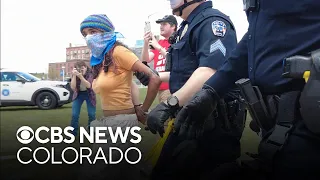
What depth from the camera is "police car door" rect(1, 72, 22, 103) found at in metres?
10.4

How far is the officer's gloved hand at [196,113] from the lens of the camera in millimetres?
1599

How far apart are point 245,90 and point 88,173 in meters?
1.22

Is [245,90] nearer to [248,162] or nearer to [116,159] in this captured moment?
[248,162]

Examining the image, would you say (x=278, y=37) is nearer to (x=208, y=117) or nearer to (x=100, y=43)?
(x=208, y=117)

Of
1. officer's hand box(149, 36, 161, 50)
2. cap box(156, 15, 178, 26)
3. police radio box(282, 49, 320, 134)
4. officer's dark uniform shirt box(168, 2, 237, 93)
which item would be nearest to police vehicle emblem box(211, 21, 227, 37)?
officer's dark uniform shirt box(168, 2, 237, 93)

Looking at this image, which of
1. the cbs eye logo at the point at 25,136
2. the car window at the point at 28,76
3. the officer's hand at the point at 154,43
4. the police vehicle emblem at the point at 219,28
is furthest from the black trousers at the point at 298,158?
the car window at the point at 28,76

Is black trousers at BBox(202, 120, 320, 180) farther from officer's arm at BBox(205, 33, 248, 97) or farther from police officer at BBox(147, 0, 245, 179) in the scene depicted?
police officer at BBox(147, 0, 245, 179)

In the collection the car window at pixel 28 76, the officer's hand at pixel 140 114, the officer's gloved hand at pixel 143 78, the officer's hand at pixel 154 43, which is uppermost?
the officer's hand at pixel 154 43

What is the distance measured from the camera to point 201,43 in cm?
187

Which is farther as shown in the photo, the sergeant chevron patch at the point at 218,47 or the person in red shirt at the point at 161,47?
the person in red shirt at the point at 161,47

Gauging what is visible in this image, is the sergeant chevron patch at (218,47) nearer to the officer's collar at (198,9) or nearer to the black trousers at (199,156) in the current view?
the officer's collar at (198,9)

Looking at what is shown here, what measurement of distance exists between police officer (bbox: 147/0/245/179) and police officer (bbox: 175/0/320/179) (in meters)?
0.43

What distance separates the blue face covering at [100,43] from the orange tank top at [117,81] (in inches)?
2.5

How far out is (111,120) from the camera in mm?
2486
